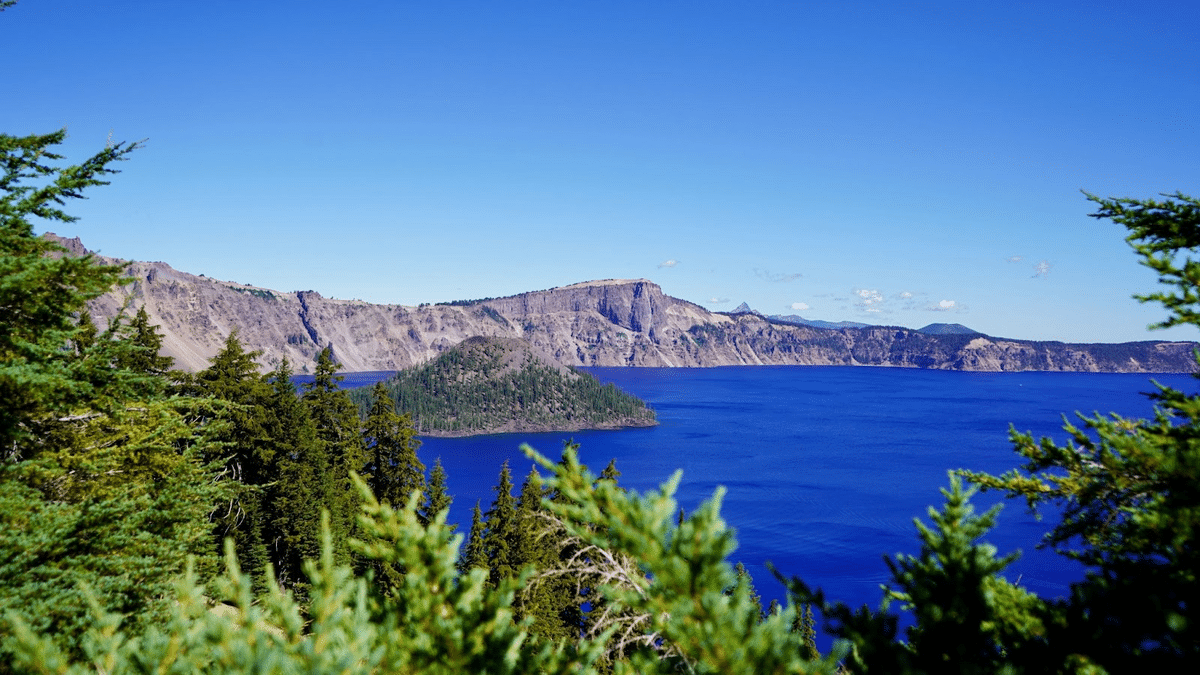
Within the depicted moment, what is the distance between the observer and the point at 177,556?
421 inches

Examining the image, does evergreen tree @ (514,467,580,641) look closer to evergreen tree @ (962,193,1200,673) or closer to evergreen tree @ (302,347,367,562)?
evergreen tree @ (302,347,367,562)

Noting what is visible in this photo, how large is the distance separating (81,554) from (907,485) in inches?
4624

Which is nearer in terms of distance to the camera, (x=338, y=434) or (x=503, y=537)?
(x=503, y=537)

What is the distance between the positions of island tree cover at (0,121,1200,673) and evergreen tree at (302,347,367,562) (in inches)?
888

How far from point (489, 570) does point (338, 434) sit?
32.8 meters

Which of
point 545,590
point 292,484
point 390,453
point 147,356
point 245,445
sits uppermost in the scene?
point 147,356

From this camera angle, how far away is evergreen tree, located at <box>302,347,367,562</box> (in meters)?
35.8

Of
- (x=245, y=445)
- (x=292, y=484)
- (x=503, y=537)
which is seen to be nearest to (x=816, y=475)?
(x=503, y=537)

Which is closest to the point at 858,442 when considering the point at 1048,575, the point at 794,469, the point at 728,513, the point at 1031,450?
the point at 794,469

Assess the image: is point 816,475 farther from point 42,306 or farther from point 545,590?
point 42,306

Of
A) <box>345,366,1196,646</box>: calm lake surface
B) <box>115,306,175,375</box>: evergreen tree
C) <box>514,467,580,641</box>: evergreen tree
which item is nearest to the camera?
<box>115,306,175,375</box>: evergreen tree

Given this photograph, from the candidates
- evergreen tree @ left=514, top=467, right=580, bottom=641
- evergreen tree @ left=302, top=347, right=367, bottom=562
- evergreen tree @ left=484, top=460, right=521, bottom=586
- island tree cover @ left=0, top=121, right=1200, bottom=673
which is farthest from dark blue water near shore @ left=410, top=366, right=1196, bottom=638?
island tree cover @ left=0, top=121, right=1200, bottom=673

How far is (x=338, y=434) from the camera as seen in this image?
38594 mm

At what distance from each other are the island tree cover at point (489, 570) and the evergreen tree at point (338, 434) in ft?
74.0
